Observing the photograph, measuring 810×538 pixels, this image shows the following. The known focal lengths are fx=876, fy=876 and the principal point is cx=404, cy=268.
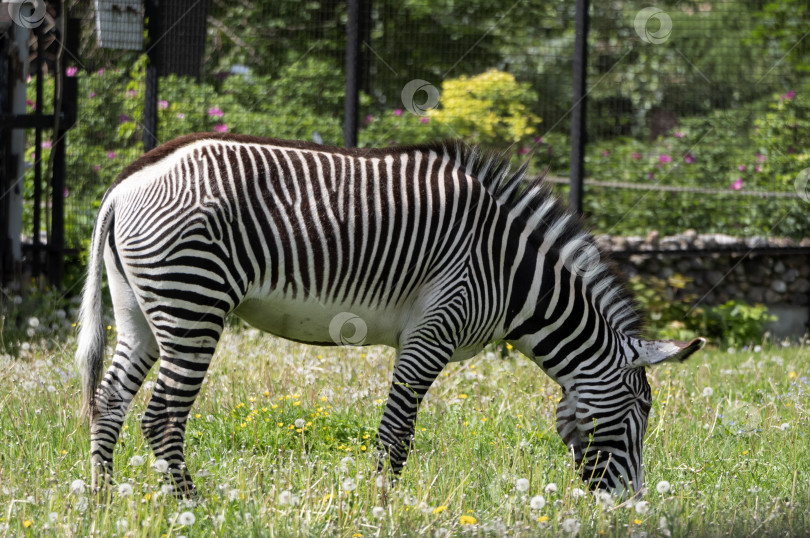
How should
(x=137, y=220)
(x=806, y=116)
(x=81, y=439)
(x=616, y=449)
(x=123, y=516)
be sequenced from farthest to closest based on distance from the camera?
(x=806, y=116) < (x=81, y=439) < (x=616, y=449) < (x=137, y=220) < (x=123, y=516)

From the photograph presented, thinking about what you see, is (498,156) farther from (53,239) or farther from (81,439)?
(53,239)

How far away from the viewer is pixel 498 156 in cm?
430

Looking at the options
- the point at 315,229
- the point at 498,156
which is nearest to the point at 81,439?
the point at 315,229

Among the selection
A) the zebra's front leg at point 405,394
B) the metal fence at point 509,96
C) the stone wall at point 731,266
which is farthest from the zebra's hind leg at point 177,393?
the stone wall at point 731,266

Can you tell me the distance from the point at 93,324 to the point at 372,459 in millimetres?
1421

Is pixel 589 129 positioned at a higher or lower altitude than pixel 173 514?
higher

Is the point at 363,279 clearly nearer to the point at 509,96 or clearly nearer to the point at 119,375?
the point at 119,375

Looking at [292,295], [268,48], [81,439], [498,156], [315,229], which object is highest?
[268,48]

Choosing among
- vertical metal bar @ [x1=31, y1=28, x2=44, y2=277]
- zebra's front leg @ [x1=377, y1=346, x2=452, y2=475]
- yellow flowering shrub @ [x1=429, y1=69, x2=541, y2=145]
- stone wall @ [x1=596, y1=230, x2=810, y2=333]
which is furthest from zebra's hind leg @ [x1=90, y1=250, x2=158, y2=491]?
yellow flowering shrub @ [x1=429, y1=69, x2=541, y2=145]

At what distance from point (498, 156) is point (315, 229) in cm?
101

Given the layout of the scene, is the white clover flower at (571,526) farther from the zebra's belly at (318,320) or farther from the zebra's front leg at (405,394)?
the zebra's belly at (318,320)

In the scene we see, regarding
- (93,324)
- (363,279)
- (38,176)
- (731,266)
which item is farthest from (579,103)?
(93,324)

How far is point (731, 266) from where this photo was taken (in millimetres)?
8602

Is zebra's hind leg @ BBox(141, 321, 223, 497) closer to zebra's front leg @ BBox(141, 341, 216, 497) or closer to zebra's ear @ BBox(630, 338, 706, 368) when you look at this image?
zebra's front leg @ BBox(141, 341, 216, 497)
